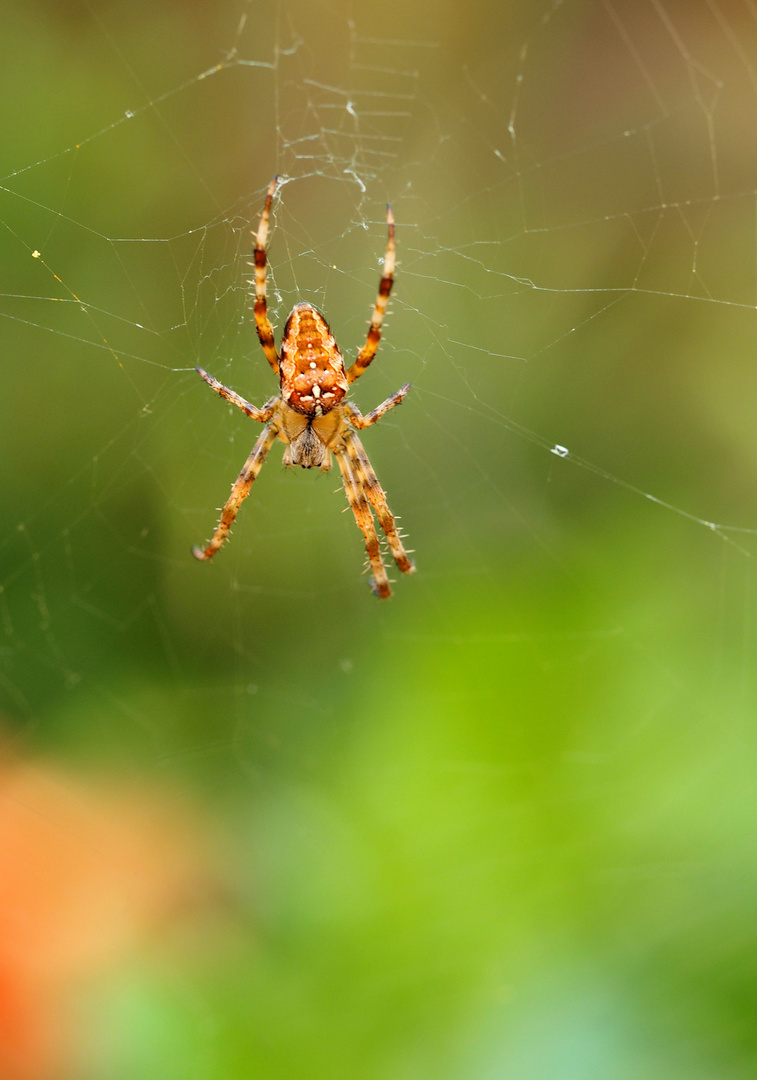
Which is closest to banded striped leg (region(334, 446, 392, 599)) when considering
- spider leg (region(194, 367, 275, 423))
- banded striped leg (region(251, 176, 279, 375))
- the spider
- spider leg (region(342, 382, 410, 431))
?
the spider

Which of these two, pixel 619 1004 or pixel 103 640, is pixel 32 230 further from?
pixel 619 1004

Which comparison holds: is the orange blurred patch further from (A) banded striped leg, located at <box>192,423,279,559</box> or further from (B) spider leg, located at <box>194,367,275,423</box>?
(B) spider leg, located at <box>194,367,275,423</box>

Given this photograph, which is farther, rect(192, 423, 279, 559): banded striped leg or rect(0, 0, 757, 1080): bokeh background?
rect(192, 423, 279, 559): banded striped leg

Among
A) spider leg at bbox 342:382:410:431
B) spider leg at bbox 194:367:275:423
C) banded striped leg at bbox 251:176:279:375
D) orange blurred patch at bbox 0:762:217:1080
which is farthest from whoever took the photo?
spider leg at bbox 342:382:410:431

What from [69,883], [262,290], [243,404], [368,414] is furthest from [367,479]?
[69,883]

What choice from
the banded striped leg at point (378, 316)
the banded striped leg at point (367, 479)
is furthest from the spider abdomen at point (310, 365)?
the banded striped leg at point (367, 479)

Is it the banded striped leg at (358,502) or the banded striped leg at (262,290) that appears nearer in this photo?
the banded striped leg at (262,290)

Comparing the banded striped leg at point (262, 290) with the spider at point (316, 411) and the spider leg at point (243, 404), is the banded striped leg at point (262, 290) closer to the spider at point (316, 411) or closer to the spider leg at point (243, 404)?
the spider at point (316, 411)

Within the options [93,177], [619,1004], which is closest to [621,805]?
[619,1004]
